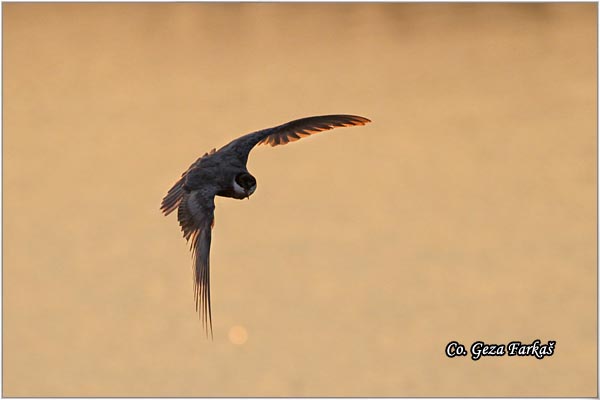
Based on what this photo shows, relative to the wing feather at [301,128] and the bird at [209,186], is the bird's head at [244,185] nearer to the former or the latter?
the bird at [209,186]

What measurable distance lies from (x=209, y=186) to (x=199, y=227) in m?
0.16

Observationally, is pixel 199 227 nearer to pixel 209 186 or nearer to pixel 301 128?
pixel 209 186

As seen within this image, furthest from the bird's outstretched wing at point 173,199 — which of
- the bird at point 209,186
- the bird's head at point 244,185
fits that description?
the bird's head at point 244,185

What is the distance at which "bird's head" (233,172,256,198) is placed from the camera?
323 centimetres

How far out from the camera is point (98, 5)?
10.9 m

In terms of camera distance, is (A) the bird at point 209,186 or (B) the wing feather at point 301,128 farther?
(B) the wing feather at point 301,128

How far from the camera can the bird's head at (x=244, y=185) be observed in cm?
323

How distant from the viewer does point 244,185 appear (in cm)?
324

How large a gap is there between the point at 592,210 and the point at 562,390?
1809mm

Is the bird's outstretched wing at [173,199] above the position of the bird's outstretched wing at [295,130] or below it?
below

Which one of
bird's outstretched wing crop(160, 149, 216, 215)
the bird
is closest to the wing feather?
the bird

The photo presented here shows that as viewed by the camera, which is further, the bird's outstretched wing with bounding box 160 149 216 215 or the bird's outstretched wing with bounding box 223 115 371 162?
the bird's outstretched wing with bounding box 223 115 371 162

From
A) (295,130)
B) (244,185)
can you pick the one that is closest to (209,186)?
(244,185)

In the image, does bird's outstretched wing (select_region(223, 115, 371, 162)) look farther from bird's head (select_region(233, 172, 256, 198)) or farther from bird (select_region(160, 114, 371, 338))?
bird's head (select_region(233, 172, 256, 198))
